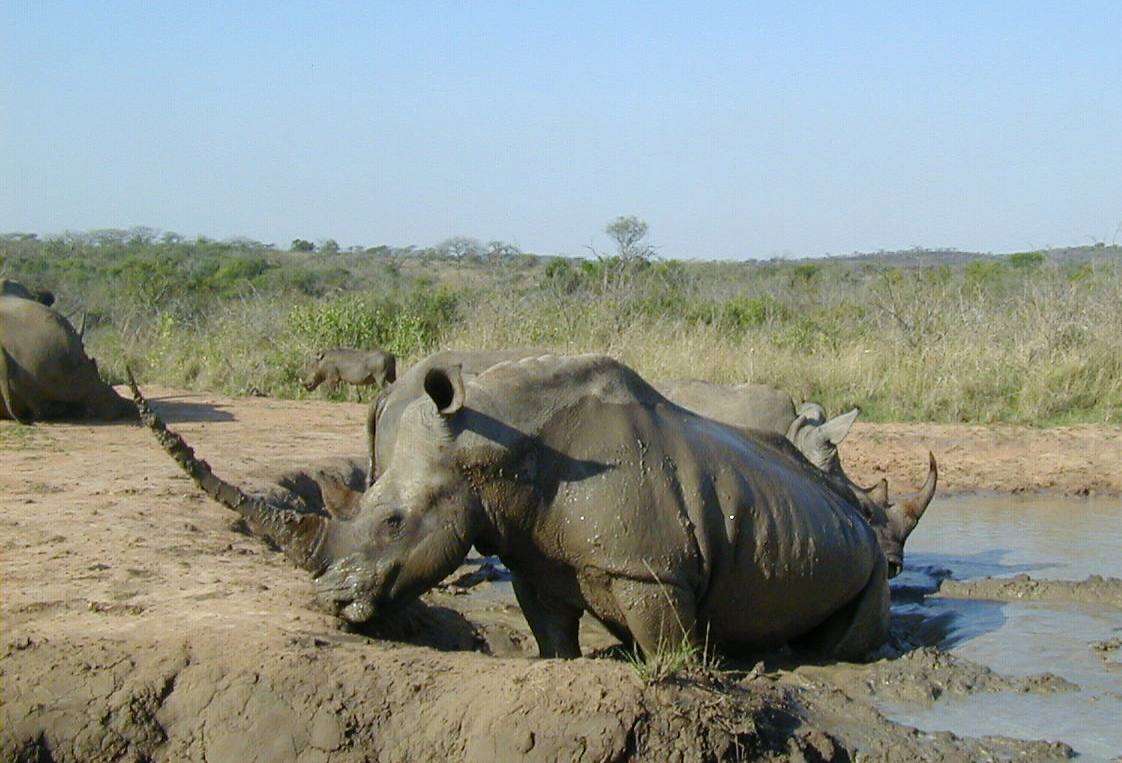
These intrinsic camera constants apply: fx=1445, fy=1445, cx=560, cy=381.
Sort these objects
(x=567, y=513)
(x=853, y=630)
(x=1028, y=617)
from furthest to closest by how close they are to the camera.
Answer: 1. (x=1028, y=617)
2. (x=853, y=630)
3. (x=567, y=513)

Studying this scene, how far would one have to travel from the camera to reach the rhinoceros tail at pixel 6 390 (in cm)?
1352

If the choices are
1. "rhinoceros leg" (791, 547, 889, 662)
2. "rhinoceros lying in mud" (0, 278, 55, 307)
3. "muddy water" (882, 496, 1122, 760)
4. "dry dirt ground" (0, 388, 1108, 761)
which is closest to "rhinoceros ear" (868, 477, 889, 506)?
"muddy water" (882, 496, 1122, 760)

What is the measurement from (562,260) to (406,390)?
27.9m

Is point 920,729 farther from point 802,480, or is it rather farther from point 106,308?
point 106,308

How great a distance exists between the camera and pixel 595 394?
6.20 meters

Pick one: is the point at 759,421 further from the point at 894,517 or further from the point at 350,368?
the point at 350,368

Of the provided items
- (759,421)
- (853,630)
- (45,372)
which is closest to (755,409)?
(759,421)

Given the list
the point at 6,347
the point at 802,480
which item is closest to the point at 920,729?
the point at 802,480

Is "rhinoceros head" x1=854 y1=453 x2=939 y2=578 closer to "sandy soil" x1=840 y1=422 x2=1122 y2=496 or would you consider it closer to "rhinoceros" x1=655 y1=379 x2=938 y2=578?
"rhinoceros" x1=655 y1=379 x2=938 y2=578

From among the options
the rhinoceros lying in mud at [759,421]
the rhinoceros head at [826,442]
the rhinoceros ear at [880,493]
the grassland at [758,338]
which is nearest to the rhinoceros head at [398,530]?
the rhinoceros lying in mud at [759,421]

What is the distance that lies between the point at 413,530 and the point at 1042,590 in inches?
212

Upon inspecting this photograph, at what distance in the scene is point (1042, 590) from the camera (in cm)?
955

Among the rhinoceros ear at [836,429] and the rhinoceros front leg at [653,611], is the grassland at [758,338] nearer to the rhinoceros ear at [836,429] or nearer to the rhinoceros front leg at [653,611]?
the rhinoceros ear at [836,429]

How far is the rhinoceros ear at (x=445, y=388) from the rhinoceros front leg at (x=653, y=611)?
105 cm
